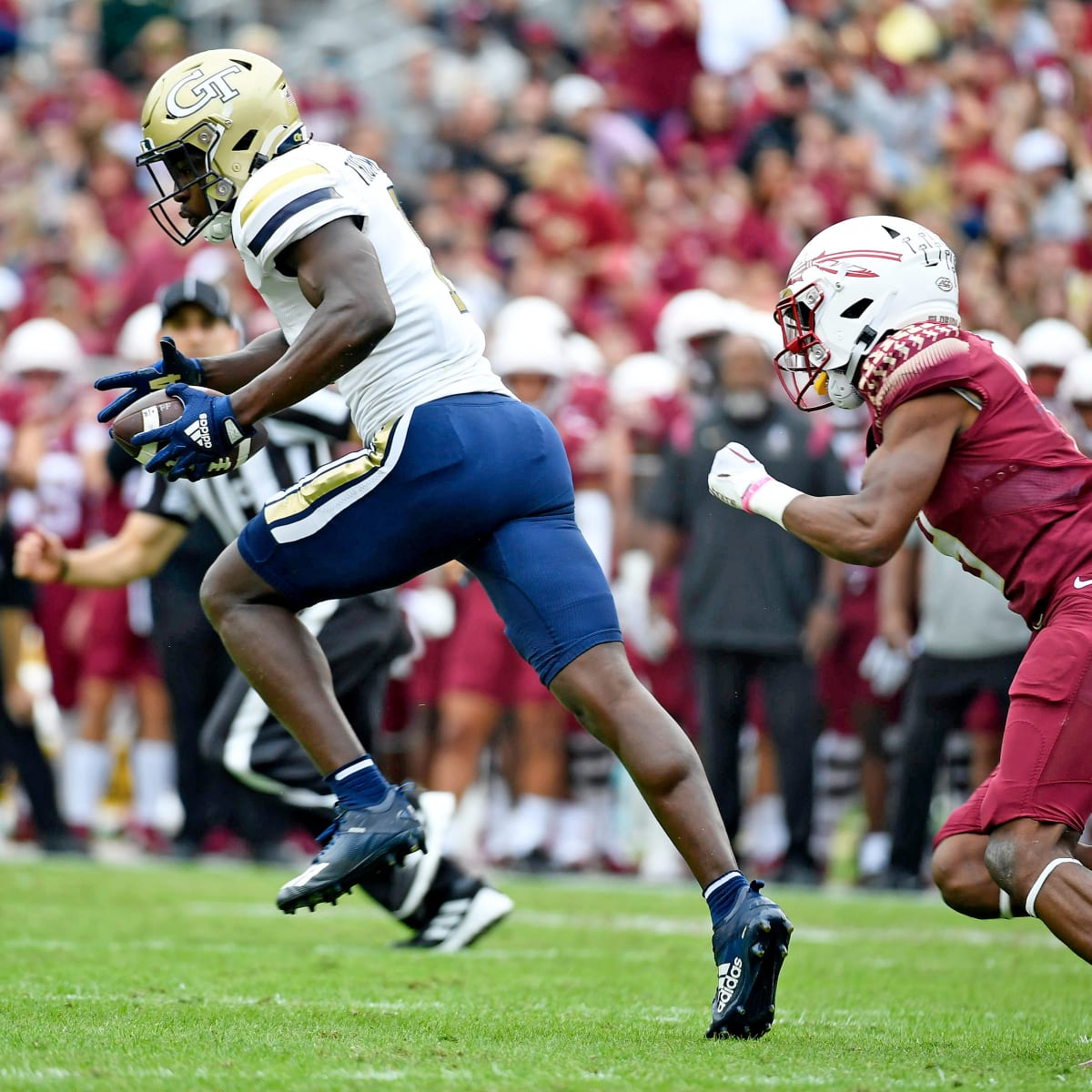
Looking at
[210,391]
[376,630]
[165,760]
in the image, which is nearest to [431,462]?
[210,391]

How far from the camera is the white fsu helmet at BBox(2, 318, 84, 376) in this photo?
10922mm

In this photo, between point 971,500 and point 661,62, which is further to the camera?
point 661,62

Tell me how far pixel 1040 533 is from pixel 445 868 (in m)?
2.43

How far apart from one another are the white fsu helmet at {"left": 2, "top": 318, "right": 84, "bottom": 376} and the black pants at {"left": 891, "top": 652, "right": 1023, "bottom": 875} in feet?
17.6

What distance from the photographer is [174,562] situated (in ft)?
29.1

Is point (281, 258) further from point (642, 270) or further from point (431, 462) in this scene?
point (642, 270)

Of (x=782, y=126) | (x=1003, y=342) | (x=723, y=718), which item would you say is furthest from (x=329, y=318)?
(x=782, y=126)

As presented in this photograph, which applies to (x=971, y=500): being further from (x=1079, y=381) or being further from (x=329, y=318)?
(x=1079, y=381)

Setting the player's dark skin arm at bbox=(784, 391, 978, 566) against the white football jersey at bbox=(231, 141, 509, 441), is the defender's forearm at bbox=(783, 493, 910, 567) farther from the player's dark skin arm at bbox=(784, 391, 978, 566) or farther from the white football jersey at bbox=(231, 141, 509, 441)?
the white football jersey at bbox=(231, 141, 509, 441)

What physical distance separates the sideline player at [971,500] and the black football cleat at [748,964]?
47 cm

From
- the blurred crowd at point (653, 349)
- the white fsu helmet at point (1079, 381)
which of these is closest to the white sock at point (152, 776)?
the blurred crowd at point (653, 349)

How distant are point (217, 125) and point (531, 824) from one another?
571 centimetres

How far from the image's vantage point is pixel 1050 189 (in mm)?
11516

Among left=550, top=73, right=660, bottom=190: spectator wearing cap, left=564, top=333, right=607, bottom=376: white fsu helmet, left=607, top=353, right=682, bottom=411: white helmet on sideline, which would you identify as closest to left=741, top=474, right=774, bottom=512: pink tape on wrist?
left=607, top=353, right=682, bottom=411: white helmet on sideline
